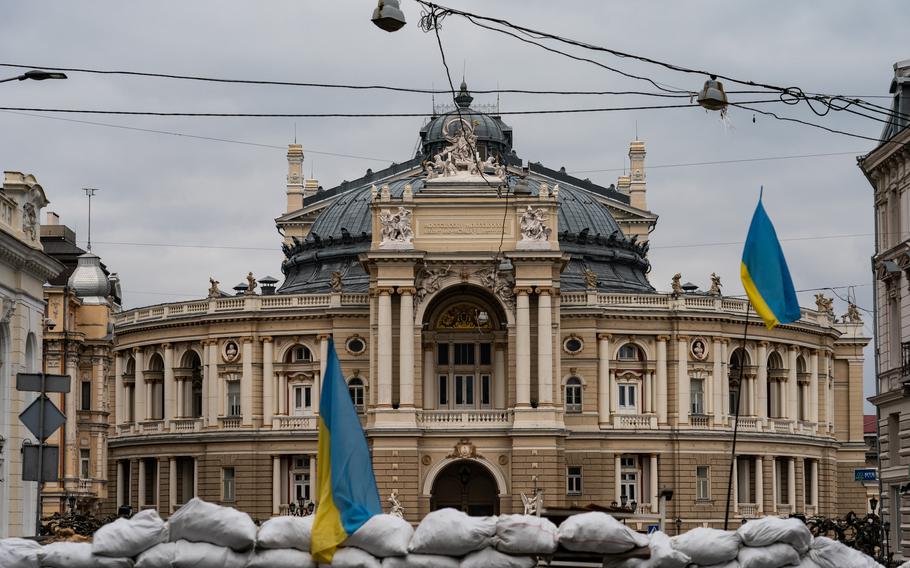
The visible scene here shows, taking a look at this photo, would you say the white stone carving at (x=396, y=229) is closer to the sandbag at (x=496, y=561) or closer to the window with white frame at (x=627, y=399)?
the window with white frame at (x=627, y=399)

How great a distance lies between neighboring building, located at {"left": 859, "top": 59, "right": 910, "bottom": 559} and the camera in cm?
5034

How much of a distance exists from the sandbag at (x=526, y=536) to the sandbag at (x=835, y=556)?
3370mm

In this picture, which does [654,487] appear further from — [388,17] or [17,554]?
[17,554]

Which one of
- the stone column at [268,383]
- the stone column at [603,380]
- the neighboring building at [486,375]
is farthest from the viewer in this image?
the stone column at [268,383]

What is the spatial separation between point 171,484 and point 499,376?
17813 mm

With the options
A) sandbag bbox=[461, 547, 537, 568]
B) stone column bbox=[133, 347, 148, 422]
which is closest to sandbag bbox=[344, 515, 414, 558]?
sandbag bbox=[461, 547, 537, 568]

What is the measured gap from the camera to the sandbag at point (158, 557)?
22.9 m

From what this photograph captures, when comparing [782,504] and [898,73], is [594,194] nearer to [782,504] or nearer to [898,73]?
[782,504]

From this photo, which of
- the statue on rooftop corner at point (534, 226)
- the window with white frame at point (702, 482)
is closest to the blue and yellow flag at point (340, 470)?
the statue on rooftop corner at point (534, 226)

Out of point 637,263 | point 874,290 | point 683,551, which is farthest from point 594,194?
point 683,551

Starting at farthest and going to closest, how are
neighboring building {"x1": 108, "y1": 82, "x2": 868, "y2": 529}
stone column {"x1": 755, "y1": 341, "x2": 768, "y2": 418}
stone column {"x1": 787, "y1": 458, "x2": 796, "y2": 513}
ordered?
stone column {"x1": 787, "y1": 458, "x2": 796, "y2": 513}, stone column {"x1": 755, "y1": 341, "x2": 768, "y2": 418}, neighboring building {"x1": 108, "y1": 82, "x2": 868, "y2": 529}

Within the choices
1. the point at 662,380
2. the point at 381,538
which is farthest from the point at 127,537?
the point at 662,380

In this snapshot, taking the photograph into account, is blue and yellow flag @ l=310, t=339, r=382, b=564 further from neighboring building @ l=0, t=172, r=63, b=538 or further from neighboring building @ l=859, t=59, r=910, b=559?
neighboring building @ l=859, t=59, r=910, b=559

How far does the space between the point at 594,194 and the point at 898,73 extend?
57914 millimetres
